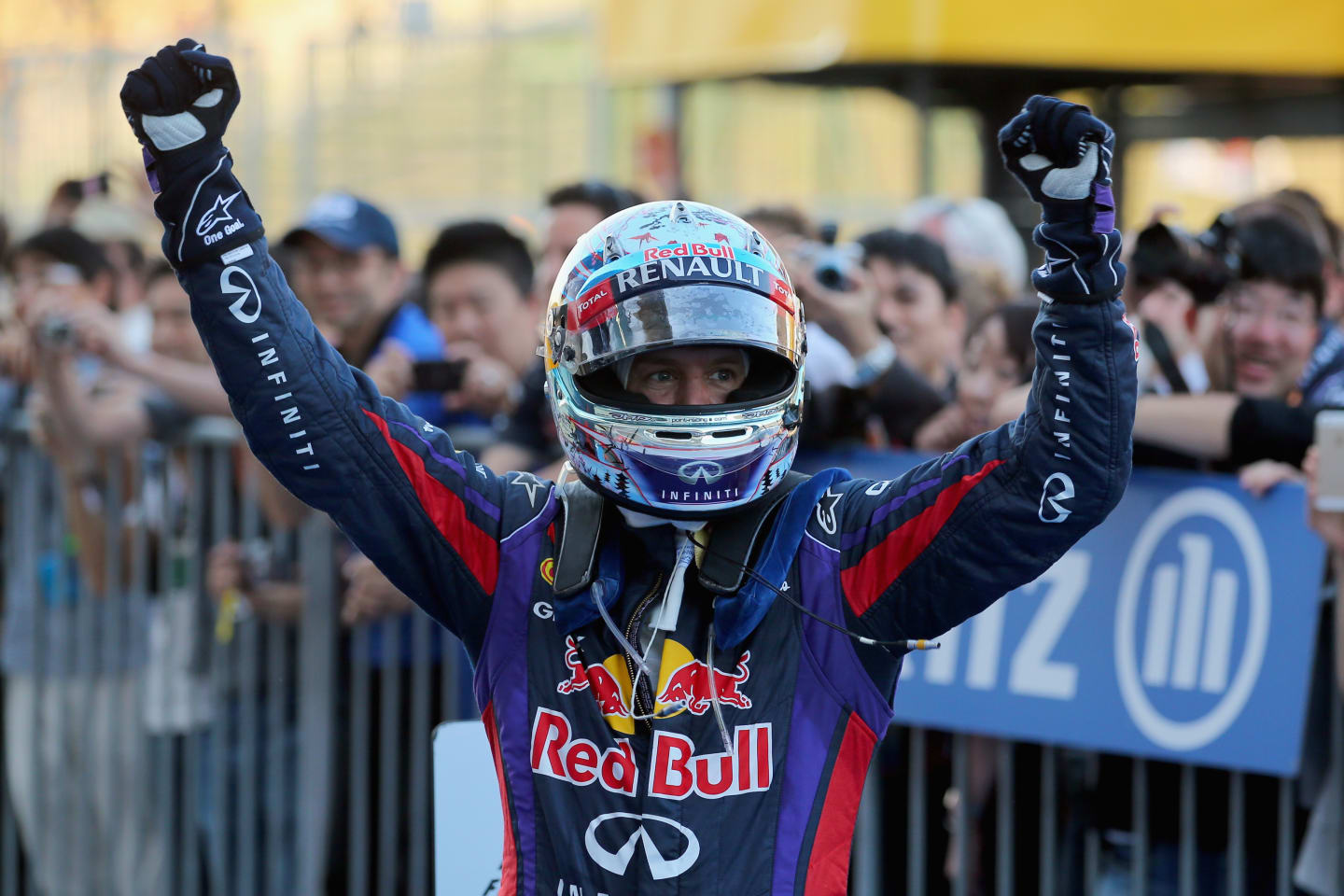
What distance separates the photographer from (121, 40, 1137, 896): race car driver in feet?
8.68

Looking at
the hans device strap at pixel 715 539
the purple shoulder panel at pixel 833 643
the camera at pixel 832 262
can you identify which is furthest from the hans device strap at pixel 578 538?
the camera at pixel 832 262

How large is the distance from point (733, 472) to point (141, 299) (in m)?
5.97

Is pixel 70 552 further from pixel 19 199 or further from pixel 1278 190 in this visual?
pixel 19 199

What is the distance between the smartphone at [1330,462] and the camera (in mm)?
3758

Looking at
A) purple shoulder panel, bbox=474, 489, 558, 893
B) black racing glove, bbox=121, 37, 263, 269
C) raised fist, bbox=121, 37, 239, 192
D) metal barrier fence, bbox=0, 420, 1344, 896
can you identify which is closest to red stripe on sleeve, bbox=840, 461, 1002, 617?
purple shoulder panel, bbox=474, 489, 558, 893

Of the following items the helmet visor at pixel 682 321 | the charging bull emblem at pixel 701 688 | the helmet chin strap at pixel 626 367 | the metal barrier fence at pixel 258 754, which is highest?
the helmet visor at pixel 682 321

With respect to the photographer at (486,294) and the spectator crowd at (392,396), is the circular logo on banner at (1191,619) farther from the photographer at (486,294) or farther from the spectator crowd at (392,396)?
the photographer at (486,294)

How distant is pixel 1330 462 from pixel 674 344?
1795 millimetres

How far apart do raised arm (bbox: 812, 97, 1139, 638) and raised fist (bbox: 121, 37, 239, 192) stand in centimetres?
118

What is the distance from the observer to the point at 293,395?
2.71 meters

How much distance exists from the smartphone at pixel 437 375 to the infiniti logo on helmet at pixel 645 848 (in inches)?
109

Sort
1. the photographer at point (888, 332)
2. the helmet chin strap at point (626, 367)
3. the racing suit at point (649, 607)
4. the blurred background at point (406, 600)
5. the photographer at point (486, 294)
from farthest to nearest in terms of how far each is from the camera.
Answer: the photographer at point (486, 294) < the photographer at point (888, 332) < the blurred background at point (406, 600) < the helmet chin strap at point (626, 367) < the racing suit at point (649, 607)

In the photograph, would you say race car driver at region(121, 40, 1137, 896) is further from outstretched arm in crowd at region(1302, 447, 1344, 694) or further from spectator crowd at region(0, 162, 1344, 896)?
spectator crowd at region(0, 162, 1344, 896)

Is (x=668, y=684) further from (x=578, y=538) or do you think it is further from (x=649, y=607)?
(x=578, y=538)
